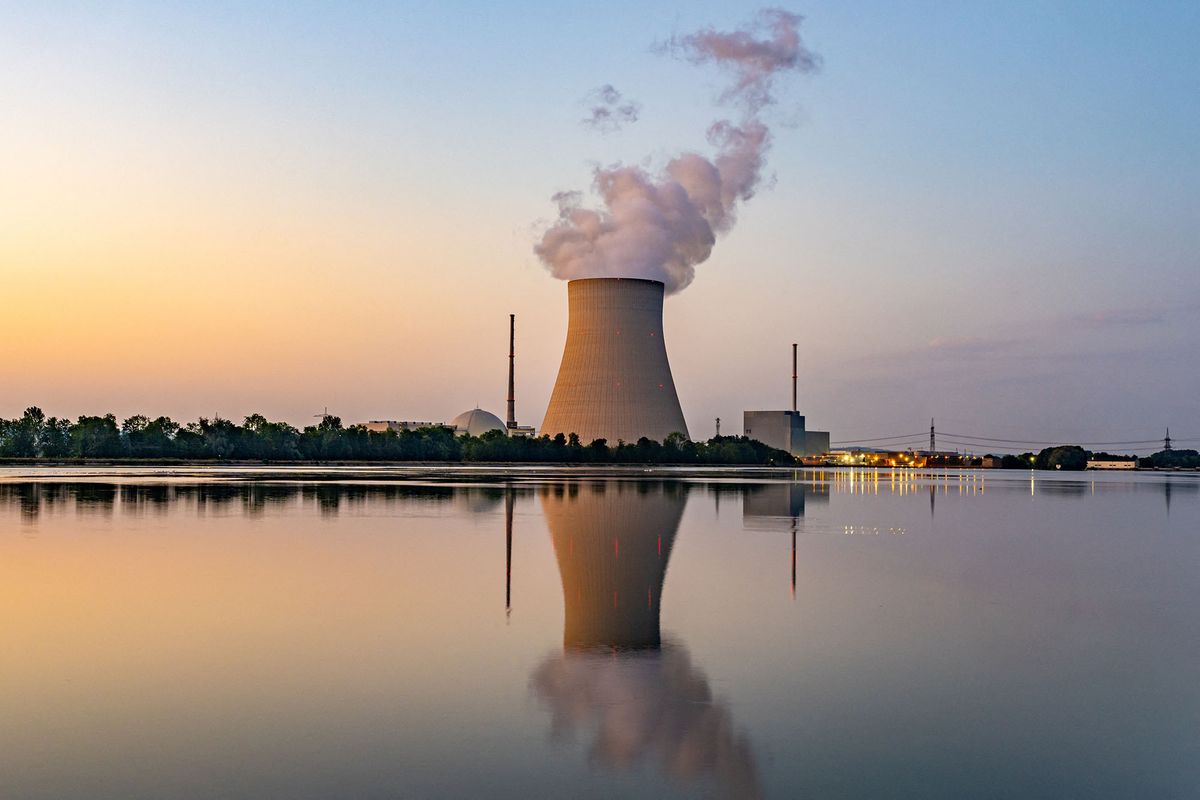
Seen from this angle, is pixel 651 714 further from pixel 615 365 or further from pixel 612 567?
pixel 615 365

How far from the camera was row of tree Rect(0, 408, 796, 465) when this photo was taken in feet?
212

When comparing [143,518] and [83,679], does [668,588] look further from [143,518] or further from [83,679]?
[143,518]

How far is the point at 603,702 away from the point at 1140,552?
11088 mm

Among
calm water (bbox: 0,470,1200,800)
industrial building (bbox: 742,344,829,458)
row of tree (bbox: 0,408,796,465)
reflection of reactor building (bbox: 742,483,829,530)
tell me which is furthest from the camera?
industrial building (bbox: 742,344,829,458)

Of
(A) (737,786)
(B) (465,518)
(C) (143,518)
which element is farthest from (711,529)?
(A) (737,786)

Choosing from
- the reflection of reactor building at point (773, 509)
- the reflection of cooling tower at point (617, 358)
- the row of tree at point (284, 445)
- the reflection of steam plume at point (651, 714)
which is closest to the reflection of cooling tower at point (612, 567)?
the reflection of steam plume at point (651, 714)

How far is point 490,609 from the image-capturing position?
8.27m

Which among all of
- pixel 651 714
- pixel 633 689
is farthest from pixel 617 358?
pixel 651 714

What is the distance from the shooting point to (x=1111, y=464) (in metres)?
115

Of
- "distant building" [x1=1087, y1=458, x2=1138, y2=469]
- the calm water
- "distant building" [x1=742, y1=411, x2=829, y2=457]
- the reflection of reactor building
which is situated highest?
"distant building" [x1=742, y1=411, x2=829, y2=457]

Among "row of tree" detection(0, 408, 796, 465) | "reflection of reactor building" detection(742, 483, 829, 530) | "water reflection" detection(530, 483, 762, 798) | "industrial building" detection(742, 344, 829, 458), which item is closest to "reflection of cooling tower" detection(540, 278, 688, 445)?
"row of tree" detection(0, 408, 796, 465)

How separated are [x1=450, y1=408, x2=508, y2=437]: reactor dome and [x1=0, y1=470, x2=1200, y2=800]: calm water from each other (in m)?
88.0

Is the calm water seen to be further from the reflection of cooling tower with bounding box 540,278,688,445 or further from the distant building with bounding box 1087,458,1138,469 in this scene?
the distant building with bounding box 1087,458,1138,469

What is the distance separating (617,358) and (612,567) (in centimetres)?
3867
